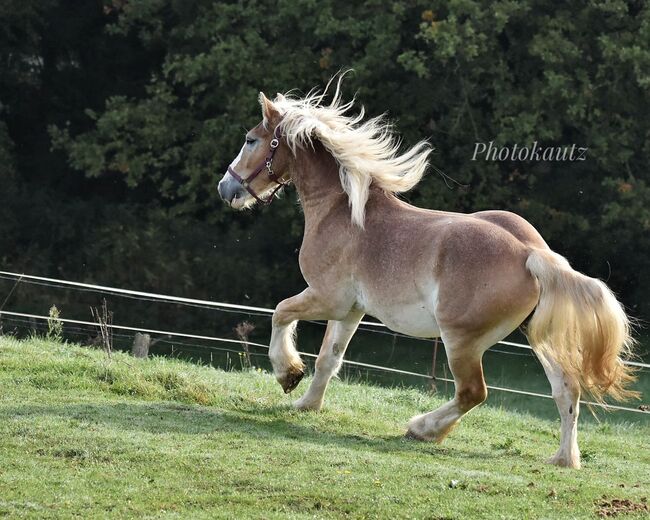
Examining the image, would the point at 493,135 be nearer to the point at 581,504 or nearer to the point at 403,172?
the point at 403,172

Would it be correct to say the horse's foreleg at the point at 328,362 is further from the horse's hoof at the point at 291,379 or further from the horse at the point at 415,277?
the horse's hoof at the point at 291,379

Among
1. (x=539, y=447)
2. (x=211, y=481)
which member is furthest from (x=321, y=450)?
(x=539, y=447)

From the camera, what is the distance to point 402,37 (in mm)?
23688

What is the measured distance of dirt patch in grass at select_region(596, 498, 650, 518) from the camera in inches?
267

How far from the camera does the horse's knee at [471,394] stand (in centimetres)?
845

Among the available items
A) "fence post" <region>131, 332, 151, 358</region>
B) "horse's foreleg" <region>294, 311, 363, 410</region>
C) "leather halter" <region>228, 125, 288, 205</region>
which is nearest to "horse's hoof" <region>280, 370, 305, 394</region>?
"horse's foreleg" <region>294, 311, 363, 410</region>

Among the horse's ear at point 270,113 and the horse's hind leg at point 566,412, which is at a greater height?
the horse's ear at point 270,113

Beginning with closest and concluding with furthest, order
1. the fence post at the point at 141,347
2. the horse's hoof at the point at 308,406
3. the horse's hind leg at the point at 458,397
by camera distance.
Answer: the horse's hind leg at the point at 458,397 < the horse's hoof at the point at 308,406 < the fence post at the point at 141,347

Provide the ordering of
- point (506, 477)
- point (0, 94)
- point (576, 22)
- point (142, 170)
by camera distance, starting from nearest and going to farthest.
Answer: point (506, 477) → point (576, 22) → point (142, 170) → point (0, 94)

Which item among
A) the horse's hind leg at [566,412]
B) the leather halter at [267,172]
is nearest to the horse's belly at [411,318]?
the horse's hind leg at [566,412]

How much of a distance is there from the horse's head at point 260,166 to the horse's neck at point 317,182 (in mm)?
172

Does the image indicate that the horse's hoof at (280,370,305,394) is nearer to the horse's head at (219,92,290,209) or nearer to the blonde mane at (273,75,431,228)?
the blonde mane at (273,75,431,228)

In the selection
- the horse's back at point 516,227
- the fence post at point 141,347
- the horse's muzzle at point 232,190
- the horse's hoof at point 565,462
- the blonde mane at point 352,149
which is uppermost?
the blonde mane at point 352,149

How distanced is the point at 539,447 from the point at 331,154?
302 centimetres
